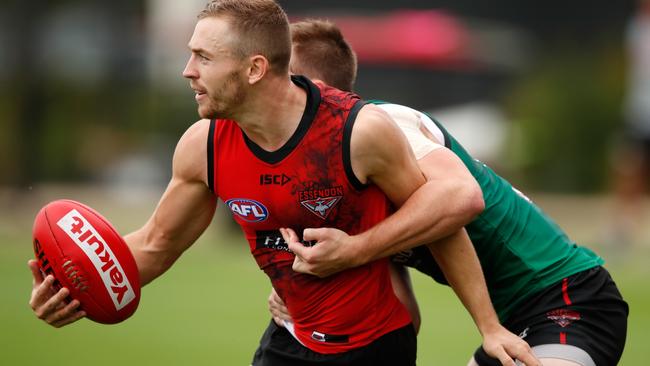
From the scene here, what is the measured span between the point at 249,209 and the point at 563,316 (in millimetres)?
1390

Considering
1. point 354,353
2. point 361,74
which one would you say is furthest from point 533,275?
point 361,74

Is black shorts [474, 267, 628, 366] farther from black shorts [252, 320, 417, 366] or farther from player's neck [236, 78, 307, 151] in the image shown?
player's neck [236, 78, 307, 151]

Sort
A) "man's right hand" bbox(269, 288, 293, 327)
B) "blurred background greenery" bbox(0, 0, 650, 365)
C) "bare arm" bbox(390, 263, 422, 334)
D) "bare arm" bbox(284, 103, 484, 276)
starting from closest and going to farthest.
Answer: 1. "bare arm" bbox(284, 103, 484, 276)
2. "man's right hand" bbox(269, 288, 293, 327)
3. "bare arm" bbox(390, 263, 422, 334)
4. "blurred background greenery" bbox(0, 0, 650, 365)

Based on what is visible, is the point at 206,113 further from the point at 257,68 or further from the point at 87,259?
the point at 87,259

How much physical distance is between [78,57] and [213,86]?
2296 cm

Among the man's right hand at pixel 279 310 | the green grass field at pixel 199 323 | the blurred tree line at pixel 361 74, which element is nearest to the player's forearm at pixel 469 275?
the man's right hand at pixel 279 310

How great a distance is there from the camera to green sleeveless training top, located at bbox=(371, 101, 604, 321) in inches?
185

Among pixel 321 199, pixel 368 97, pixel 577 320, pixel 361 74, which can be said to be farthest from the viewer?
pixel 361 74

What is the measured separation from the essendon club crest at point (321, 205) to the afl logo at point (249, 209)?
19cm

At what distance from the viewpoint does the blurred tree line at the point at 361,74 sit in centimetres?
1870

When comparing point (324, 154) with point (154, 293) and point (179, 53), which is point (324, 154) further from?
point (179, 53)

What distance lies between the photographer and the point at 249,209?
4.51 m

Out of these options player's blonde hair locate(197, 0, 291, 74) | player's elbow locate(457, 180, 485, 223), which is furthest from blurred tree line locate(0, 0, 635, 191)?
player's elbow locate(457, 180, 485, 223)

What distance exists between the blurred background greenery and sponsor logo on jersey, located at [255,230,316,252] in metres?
6.39
